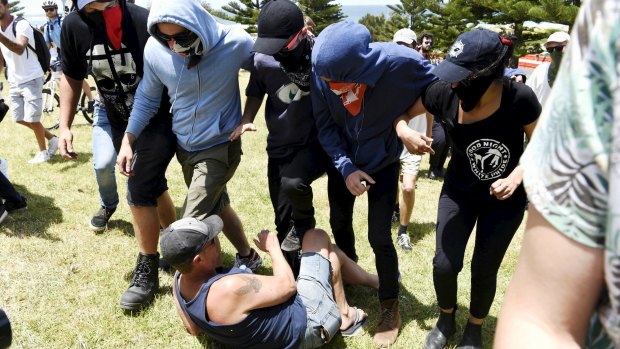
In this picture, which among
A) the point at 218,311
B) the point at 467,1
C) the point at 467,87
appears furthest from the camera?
the point at 467,1

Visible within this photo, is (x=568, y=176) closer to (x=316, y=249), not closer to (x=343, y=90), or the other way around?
(x=343, y=90)

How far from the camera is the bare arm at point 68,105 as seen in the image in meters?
3.69

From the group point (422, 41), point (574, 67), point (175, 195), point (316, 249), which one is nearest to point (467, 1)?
point (422, 41)

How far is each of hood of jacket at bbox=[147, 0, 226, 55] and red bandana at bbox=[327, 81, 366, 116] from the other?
872 mm

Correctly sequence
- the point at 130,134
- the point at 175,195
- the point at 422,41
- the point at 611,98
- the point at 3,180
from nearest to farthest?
the point at 611,98, the point at 130,134, the point at 3,180, the point at 175,195, the point at 422,41

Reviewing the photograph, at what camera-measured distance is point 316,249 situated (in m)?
3.41

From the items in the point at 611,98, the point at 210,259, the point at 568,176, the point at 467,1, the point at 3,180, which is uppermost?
the point at 611,98

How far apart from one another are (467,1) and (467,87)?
78.4 ft

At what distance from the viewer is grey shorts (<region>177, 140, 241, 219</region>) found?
3.40 meters

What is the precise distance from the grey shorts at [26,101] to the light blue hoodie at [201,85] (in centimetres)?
423

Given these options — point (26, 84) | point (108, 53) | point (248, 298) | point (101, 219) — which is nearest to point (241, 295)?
point (248, 298)

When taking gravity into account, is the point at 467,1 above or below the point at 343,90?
below

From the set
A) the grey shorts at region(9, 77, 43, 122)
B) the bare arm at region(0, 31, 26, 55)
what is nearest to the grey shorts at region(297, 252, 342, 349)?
the bare arm at region(0, 31, 26, 55)

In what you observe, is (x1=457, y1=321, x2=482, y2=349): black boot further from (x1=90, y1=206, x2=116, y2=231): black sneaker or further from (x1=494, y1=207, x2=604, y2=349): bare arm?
(x1=90, y1=206, x2=116, y2=231): black sneaker
